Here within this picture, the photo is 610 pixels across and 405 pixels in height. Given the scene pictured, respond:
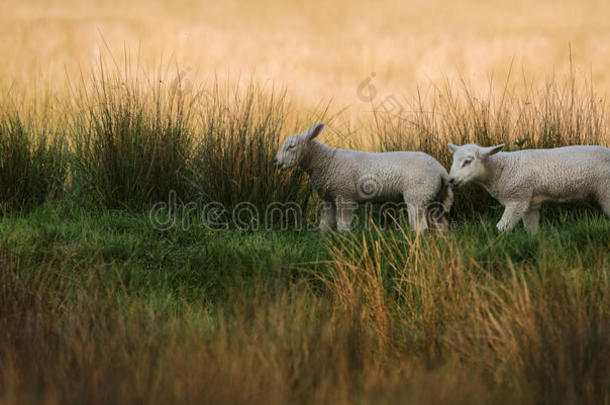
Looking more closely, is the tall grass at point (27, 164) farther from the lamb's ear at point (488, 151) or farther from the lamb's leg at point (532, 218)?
the lamb's leg at point (532, 218)

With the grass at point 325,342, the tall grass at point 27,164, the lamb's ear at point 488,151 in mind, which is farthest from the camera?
the tall grass at point 27,164

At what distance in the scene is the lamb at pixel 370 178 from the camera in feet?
14.8

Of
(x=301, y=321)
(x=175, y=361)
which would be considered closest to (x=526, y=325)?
(x=301, y=321)

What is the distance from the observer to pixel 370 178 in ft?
15.1

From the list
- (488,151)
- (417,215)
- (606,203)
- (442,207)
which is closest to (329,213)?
(417,215)

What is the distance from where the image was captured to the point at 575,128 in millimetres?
6059

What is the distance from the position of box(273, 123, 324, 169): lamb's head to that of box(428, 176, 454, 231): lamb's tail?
97cm

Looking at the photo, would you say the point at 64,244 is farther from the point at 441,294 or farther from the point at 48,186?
the point at 441,294

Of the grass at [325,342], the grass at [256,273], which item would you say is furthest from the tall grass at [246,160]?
the grass at [325,342]

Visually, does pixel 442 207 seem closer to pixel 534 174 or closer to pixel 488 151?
pixel 488 151

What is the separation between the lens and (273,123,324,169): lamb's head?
4594mm

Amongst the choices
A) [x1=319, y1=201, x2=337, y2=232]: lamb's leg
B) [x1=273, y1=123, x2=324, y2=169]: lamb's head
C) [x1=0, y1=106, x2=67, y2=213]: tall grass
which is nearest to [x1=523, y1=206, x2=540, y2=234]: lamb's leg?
[x1=319, y1=201, x2=337, y2=232]: lamb's leg

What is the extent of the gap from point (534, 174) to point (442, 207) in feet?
2.16

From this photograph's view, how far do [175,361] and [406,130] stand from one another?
164 inches
